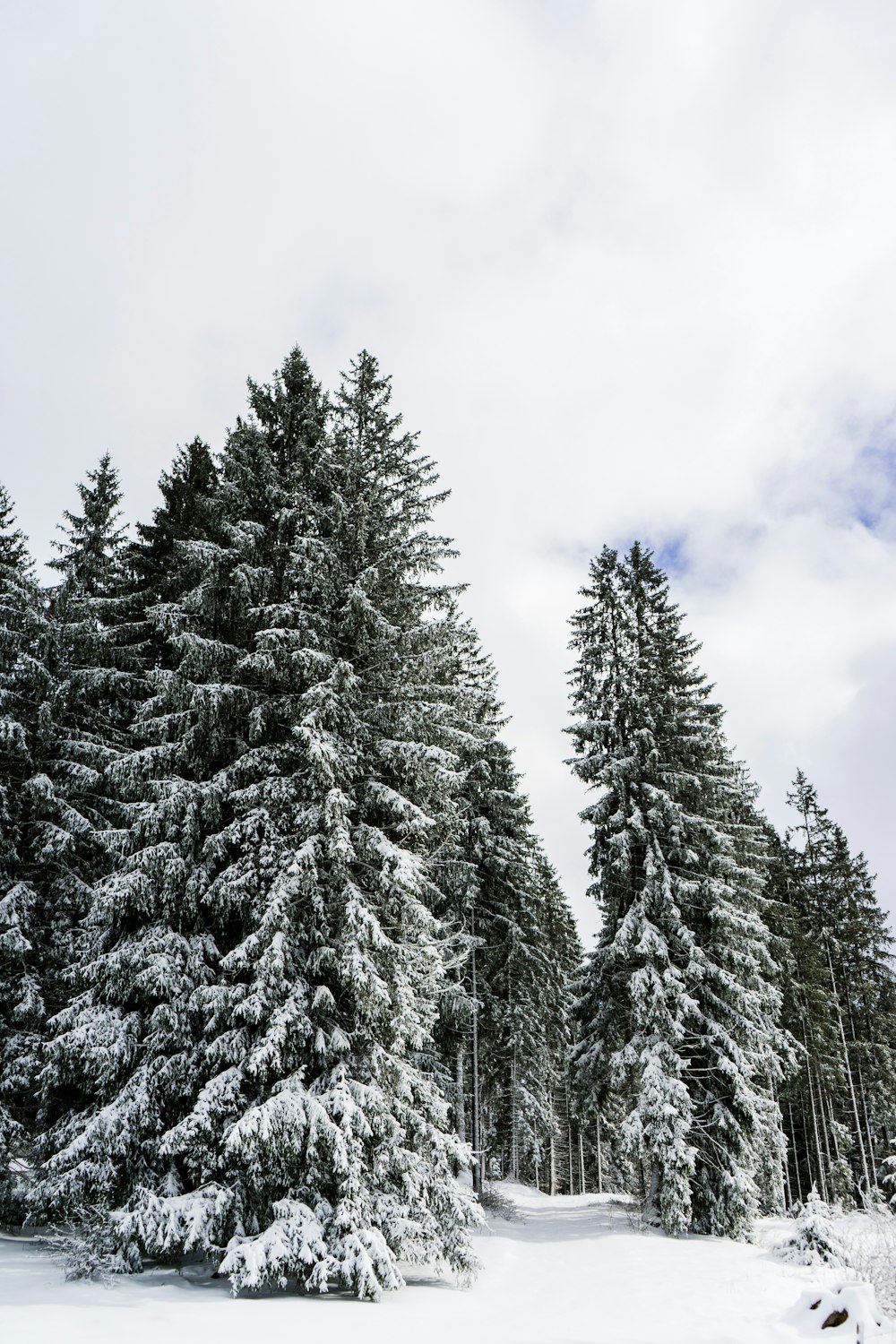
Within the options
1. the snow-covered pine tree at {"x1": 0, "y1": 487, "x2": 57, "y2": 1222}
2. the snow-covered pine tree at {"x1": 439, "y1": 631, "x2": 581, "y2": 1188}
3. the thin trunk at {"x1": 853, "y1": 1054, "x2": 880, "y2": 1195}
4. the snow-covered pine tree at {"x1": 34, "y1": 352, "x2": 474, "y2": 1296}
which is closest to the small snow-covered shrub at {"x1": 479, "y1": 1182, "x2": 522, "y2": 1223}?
the snow-covered pine tree at {"x1": 439, "y1": 631, "x2": 581, "y2": 1188}

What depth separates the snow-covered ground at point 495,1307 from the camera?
24.7 feet

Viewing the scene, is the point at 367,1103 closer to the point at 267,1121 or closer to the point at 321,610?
the point at 267,1121

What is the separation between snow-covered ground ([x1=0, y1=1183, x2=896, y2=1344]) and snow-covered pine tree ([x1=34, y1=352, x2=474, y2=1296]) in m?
0.58

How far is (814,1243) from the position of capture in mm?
13609

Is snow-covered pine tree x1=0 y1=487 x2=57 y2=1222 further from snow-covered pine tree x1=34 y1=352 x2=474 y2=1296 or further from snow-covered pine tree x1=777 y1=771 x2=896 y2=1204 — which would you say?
snow-covered pine tree x1=777 y1=771 x2=896 y2=1204

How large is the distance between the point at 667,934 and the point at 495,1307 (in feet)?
34.1

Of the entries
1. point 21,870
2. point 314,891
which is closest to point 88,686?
point 21,870

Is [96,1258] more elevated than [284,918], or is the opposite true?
[284,918]

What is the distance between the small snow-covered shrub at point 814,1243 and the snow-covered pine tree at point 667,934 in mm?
2070

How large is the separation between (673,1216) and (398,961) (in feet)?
30.5

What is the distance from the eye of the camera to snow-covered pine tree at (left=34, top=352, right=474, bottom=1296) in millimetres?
9984

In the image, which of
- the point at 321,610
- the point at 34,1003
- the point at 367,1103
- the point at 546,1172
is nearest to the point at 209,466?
the point at 321,610

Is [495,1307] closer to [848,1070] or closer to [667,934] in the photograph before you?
[667,934]

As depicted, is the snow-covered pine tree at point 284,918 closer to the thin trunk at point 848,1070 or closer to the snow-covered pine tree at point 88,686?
the snow-covered pine tree at point 88,686
